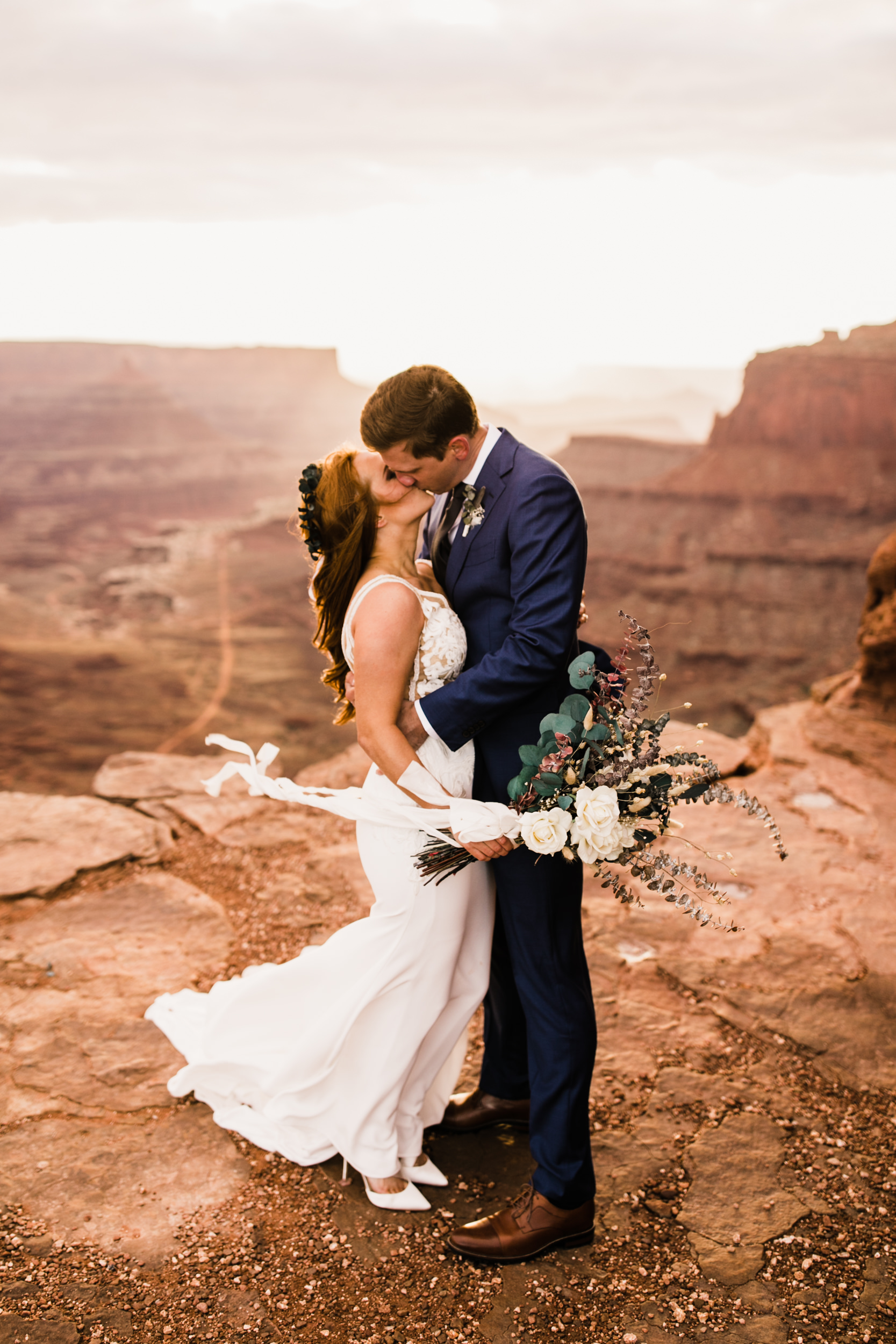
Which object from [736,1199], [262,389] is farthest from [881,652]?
[262,389]

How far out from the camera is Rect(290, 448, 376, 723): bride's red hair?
7.73 ft

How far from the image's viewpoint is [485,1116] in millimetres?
2959

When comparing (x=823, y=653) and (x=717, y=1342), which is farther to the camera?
(x=823, y=653)

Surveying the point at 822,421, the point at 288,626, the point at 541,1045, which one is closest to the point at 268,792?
the point at 541,1045

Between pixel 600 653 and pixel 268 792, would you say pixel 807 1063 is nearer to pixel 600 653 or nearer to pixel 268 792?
pixel 600 653

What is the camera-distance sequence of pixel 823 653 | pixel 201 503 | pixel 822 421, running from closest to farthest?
pixel 823 653 < pixel 822 421 < pixel 201 503

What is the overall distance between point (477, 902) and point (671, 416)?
19771cm

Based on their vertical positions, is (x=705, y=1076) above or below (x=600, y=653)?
below

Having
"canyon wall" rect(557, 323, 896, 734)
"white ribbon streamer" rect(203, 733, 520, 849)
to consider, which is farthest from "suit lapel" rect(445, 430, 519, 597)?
"canyon wall" rect(557, 323, 896, 734)

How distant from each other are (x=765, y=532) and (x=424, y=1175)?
133ft

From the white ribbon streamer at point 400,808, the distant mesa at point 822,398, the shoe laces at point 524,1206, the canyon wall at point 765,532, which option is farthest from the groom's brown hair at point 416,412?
the distant mesa at point 822,398

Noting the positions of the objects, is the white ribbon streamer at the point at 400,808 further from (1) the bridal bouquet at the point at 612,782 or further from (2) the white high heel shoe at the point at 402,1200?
(2) the white high heel shoe at the point at 402,1200

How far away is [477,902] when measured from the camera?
2.65 metres

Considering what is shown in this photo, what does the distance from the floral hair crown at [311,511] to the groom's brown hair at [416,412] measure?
192mm
